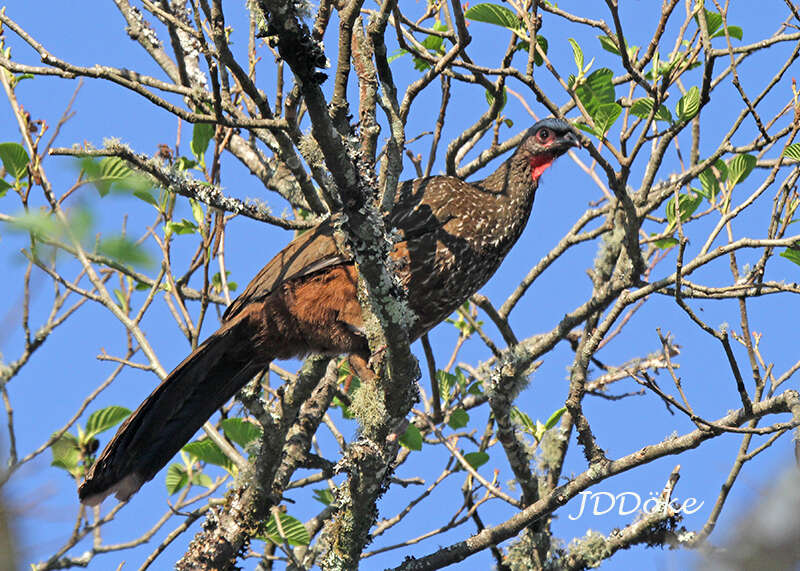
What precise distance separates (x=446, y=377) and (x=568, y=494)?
1.68 meters

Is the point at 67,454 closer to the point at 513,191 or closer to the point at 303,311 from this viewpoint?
the point at 303,311

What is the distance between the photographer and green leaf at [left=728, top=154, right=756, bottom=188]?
4160 millimetres

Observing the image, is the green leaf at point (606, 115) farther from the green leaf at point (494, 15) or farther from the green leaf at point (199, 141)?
the green leaf at point (199, 141)

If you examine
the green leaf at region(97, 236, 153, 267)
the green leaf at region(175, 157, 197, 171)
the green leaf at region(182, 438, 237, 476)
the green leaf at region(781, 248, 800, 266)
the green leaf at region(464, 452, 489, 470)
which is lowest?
the green leaf at region(97, 236, 153, 267)

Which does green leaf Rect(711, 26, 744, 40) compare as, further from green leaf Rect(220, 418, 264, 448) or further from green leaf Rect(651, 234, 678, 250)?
green leaf Rect(220, 418, 264, 448)

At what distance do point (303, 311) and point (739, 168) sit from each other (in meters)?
2.12

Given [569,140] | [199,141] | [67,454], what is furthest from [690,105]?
[67,454]

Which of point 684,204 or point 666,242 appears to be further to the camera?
point 666,242

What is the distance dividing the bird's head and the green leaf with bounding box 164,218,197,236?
70.1 inches

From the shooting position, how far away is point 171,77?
5023mm

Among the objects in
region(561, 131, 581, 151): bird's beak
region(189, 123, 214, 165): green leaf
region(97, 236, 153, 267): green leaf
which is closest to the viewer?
region(97, 236, 153, 267): green leaf

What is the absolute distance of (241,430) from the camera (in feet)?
13.7

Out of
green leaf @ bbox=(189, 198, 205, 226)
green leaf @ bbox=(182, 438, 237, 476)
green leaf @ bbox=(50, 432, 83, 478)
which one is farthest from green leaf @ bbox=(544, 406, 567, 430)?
green leaf @ bbox=(50, 432, 83, 478)

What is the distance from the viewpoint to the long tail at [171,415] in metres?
3.94
